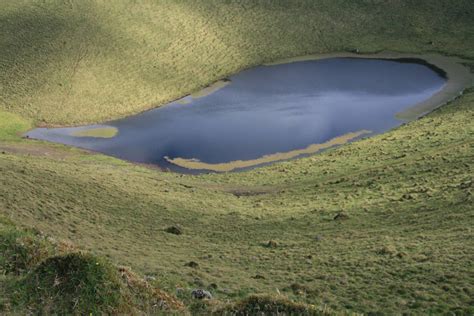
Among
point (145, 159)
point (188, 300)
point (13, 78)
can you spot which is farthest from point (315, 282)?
point (13, 78)

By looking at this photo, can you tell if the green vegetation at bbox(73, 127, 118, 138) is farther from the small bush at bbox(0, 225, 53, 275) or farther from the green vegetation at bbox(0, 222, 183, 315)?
the green vegetation at bbox(0, 222, 183, 315)

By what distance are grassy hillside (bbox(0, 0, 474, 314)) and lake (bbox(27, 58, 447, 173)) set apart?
3.97 m

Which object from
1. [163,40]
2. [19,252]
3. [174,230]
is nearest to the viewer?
[19,252]

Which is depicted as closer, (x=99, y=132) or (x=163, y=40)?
(x=99, y=132)

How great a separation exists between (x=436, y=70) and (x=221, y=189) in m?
51.4

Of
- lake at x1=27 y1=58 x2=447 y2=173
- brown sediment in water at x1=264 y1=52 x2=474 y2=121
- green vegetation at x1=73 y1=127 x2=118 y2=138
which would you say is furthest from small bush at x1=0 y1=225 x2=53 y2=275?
brown sediment in water at x1=264 y1=52 x2=474 y2=121

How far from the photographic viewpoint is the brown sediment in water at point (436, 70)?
64.0 meters

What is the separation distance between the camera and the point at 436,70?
77938 mm

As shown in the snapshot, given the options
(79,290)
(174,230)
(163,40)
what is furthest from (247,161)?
(79,290)

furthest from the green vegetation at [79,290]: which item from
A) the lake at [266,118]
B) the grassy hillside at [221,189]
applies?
the lake at [266,118]

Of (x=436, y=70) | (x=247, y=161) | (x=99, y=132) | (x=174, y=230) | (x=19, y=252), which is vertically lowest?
(x=174, y=230)

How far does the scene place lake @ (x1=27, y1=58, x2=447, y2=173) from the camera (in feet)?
181

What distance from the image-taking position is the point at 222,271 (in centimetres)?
2197

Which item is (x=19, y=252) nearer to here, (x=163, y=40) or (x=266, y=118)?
(x=266, y=118)
